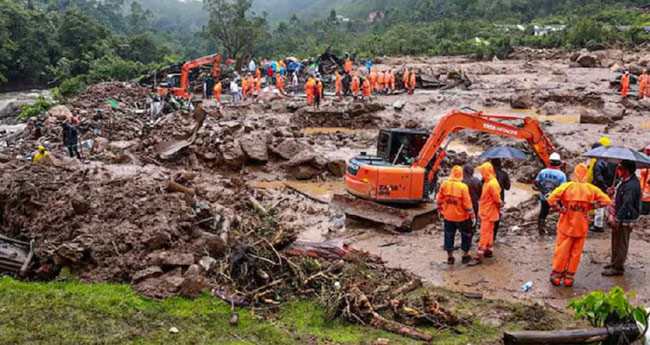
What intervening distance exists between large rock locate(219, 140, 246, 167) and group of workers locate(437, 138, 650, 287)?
27.8ft

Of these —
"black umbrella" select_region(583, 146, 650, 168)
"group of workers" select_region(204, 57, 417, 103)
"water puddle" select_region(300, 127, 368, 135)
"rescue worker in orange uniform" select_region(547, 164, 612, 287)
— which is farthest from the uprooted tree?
"rescue worker in orange uniform" select_region(547, 164, 612, 287)

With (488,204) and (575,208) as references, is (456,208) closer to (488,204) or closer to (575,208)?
(488,204)

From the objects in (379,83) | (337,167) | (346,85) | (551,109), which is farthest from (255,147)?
(379,83)

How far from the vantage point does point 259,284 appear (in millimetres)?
8039

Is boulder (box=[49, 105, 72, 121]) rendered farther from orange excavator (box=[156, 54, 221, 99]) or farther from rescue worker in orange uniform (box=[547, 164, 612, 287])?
rescue worker in orange uniform (box=[547, 164, 612, 287])

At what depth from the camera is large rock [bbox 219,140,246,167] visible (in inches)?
653

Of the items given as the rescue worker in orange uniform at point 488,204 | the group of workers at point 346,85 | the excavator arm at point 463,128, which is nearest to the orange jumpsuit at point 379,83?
the group of workers at point 346,85

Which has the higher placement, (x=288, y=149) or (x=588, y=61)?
(x=588, y=61)

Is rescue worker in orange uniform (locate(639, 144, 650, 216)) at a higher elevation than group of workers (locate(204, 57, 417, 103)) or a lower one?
lower

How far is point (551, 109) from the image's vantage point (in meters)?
23.3

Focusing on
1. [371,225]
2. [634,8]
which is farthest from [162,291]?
[634,8]

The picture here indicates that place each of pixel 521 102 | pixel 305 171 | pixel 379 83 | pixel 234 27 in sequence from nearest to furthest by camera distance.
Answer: pixel 305 171 < pixel 521 102 < pixel 379 83 < pixel 234 27

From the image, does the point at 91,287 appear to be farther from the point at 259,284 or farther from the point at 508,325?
the point at 508,325

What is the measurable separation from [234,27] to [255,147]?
34.5 metres
